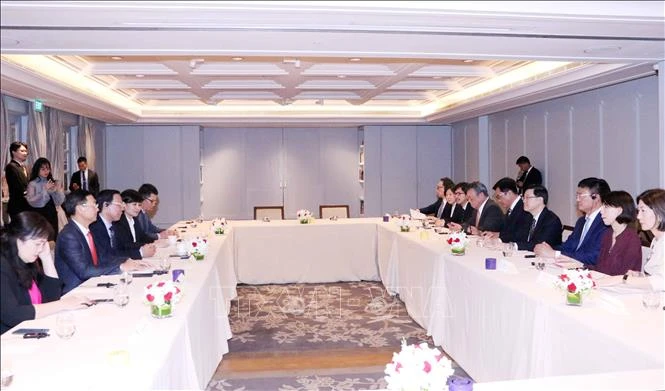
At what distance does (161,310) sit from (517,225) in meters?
3.69

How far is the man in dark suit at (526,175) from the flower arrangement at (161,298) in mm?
6503

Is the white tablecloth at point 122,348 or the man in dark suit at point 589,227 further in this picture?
the man in dark suit at point 589,227

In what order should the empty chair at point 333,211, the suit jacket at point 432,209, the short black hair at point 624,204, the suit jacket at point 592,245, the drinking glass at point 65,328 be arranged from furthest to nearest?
1. the empty chair at point 333,211
2. the suit jacket at point 432,209
3. the suit jacket at point 592,245
4. the short black hair at point 624,204
5. the drinking glass at point 65,328

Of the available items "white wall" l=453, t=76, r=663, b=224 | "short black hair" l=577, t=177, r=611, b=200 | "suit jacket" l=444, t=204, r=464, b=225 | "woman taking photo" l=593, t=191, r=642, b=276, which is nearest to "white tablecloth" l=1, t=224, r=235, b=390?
"woman taking photo" l=593, t=191, r=642, b=276

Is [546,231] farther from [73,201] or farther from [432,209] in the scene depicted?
[73,201]

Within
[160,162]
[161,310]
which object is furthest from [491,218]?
[160,162]

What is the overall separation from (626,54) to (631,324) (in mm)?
2122

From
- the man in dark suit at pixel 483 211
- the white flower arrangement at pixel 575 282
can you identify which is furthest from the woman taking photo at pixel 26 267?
the man in dark suit at pixel 483 211

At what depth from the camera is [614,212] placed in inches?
145

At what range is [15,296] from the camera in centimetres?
210

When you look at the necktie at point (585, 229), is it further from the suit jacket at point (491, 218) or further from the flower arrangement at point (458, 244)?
the suit jacket at point (491, 218)

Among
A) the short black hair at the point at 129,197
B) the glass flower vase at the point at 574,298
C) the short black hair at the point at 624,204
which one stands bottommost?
the glass flower vase at the point at 574,298

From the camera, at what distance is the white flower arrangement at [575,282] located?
2842mm

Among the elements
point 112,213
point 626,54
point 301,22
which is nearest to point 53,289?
point 112,213
